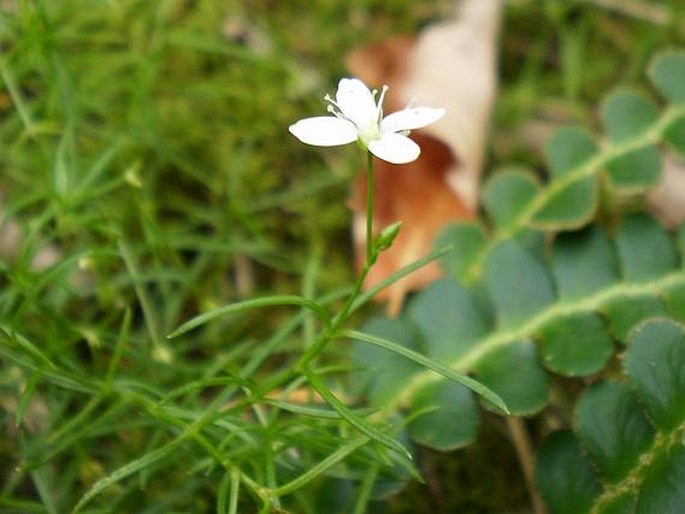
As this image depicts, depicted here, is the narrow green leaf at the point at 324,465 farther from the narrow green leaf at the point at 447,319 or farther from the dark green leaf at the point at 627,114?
the dark green leaf at the point at 627,114

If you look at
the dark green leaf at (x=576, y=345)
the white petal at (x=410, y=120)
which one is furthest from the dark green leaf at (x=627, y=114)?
the white petal at (x=410, y=120)

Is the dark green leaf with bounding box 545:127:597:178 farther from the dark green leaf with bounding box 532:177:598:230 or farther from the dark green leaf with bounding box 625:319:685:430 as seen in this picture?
the dark green leaf with bounding box 625:319:685:430

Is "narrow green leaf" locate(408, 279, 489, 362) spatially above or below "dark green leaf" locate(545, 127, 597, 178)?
below

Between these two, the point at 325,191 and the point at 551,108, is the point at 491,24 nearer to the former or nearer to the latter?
the point at 551,108

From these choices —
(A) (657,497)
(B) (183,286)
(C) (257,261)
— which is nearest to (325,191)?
(C) (257,261)

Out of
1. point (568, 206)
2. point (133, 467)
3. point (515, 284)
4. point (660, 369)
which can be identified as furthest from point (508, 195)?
point (133, 467)

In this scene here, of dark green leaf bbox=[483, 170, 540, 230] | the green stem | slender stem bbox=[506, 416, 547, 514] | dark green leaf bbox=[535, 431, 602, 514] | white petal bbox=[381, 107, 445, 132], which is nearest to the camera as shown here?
the green stem

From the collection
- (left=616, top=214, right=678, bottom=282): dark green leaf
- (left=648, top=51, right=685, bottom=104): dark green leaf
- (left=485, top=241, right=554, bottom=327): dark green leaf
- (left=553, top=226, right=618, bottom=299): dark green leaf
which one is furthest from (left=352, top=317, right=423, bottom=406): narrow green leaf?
(left=648, top=51, right=685, bottom=104): dark green leaf

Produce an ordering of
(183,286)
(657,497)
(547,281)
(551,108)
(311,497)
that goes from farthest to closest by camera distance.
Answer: (551,108), (183,286), (547,281), (311,497), (657,497)
